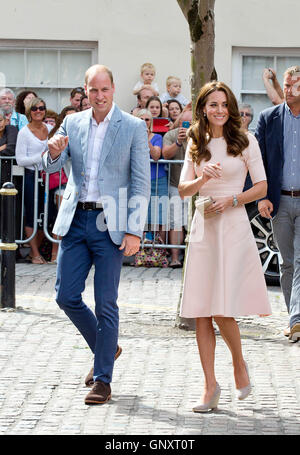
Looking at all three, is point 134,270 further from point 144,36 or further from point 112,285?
point 112,285

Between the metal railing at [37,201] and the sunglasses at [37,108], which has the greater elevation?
the sunglasses at [37,108]

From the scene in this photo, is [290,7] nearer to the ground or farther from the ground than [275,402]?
farther from the ground

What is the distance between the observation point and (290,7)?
633 inches

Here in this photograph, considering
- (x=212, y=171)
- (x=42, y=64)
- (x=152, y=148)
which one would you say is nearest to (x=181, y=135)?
(x=152, y=148)

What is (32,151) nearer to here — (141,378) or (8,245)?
(8,245)

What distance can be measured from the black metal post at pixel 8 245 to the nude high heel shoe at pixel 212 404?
4.00 metres

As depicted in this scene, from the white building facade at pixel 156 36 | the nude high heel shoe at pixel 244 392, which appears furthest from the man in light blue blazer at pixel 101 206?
the white building facade at pixel 156 36

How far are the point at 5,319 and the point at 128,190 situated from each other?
3.18 meters

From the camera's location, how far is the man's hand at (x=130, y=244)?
6.55m

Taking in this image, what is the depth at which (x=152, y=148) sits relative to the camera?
1291cm

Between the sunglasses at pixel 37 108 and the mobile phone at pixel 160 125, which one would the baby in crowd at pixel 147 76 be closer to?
the mobile phone at pixel 160 125

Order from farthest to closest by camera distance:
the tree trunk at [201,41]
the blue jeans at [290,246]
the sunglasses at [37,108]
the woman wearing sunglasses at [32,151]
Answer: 1. the sunglasses at [37,108]
2. the woman wearing sunglasses at [32,151]
3. the tree trunk at [201,41]
4. the blue jeans at [290,246]

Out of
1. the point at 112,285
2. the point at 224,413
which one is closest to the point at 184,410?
the point at 224,413

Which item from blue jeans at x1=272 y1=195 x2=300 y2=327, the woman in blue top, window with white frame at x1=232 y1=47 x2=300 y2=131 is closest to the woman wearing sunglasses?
the woman in blue top
